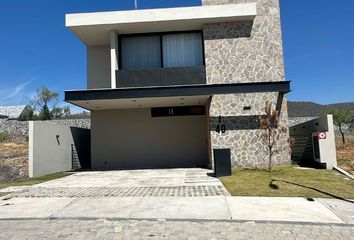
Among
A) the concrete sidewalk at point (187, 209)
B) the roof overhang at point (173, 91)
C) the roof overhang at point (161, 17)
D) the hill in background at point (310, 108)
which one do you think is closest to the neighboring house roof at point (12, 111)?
the roof overhang at point (161, 17)

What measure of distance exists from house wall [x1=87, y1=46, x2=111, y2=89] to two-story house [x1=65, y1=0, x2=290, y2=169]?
17 cm

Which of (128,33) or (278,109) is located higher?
(128,33)

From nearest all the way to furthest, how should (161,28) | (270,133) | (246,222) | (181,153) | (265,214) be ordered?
(246,222) < (265,214) < (270,133) < (161,28) < (181,153)

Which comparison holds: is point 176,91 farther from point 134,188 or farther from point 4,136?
point 4,136

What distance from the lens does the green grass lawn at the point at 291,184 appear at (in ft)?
30.8

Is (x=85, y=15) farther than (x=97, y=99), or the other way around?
(x=85, y=15)

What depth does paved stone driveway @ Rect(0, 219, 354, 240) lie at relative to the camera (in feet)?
19.3

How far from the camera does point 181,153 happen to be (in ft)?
61.4

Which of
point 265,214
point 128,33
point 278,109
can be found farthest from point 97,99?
point 265,214

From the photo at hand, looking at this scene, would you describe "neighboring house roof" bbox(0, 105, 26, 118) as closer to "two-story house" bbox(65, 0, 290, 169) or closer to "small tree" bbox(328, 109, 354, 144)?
"two-story house" bbox(65, 0, 290, 169)

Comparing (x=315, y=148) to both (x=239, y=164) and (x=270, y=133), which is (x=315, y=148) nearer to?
(x=270, y=133)

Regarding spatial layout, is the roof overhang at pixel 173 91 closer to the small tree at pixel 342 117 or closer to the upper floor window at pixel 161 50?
the upper floor window at pixel 161 50

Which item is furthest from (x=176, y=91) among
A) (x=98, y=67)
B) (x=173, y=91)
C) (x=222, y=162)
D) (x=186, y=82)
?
(x=98, y=67)

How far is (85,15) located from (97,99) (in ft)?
15.6
